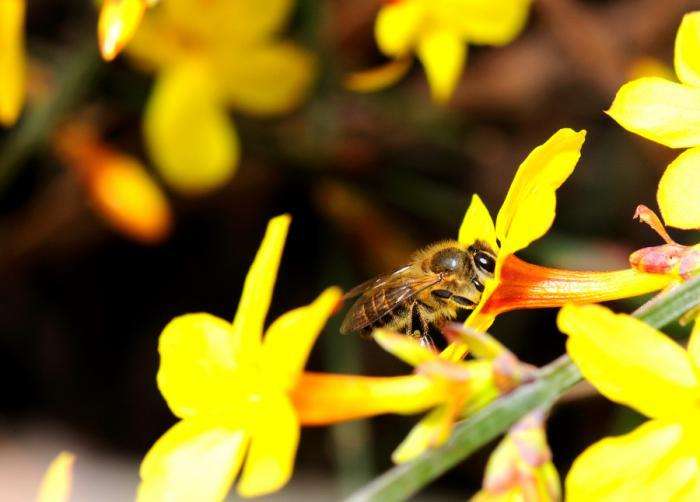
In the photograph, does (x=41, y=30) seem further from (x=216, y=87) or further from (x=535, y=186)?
(x=535, y=186)

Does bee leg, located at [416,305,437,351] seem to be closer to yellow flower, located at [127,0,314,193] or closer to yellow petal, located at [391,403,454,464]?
→ yellow petal, located at [391,403,454,464]

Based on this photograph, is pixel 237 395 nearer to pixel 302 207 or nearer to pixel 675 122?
pixel 675 122

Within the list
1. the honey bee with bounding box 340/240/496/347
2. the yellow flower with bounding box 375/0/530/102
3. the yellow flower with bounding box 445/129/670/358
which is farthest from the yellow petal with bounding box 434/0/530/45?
the yellow flower with bounding box 445/129/670/358

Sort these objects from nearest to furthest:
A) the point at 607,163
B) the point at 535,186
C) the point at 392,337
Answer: the point at 392,337, the point at 535,186, the point at 607,163

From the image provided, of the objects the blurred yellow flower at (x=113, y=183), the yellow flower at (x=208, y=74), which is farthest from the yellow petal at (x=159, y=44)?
the blurred yellow flower at (x=113, y=183)

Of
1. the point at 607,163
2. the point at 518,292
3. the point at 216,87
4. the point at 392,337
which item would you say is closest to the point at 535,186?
the point at 518,292

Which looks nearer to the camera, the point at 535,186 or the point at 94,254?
A: the point at 535,186

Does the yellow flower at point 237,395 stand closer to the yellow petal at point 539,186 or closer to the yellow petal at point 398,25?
the yellow petal at point 539,186

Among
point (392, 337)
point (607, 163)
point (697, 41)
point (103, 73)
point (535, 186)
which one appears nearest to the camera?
point (392, 337)
